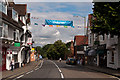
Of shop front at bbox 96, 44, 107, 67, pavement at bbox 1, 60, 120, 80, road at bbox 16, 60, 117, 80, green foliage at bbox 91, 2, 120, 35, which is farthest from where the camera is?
shop front at bbox 96, 44, 107, 67

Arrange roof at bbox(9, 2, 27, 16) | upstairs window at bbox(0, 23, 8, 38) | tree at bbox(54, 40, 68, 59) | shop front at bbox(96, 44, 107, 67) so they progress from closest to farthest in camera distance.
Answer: upstairs window at bbox(0, 23, 8, 38) < shop front at bbox(96, 44, 107, 67) < roof at bbox(9, 2, 27, 16) < tree at bbox(54, 40, 68, 59)

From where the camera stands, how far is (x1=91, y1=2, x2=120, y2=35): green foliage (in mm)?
18125

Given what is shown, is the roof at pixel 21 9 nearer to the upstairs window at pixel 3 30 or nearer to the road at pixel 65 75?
the upstairs window at pixel 3 30

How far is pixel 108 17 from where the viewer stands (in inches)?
748

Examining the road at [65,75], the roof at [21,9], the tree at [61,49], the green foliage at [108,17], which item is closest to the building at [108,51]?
the green foliage at [108,17]

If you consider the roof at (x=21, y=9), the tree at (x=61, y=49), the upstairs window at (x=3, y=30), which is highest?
the roof at (x=21, y=9)

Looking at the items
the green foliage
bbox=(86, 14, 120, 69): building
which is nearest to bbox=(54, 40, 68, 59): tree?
bbox=(86, 14, 120, 69): building

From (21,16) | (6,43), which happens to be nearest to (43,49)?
(21,16)

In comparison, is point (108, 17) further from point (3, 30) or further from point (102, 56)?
point (102, 56)

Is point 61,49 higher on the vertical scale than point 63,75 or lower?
lower

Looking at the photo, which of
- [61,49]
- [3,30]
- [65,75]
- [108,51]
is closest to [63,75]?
[65,75]

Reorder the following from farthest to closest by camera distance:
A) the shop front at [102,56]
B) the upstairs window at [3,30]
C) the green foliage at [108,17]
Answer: the shop front at [102,56]
the upstairs window at [3,30]
the green foliage at [108,17]

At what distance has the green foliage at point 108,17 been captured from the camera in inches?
714

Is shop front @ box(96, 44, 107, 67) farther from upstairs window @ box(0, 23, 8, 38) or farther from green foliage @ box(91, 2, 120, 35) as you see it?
upstairs window @ box(0, 23, 8, 38)
